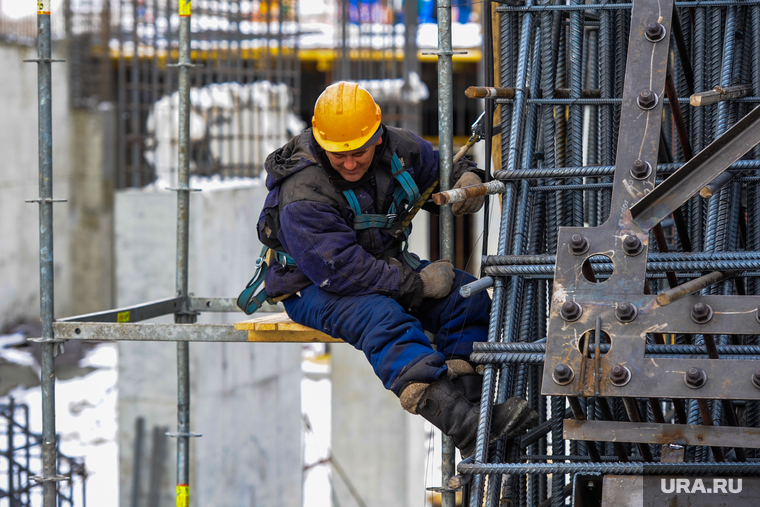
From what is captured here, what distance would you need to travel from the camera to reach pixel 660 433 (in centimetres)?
245

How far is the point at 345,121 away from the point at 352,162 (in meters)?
0.17

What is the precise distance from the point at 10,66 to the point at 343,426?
7871 mm

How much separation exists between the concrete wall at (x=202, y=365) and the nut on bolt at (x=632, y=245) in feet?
18.0

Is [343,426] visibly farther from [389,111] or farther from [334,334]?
[334,334]

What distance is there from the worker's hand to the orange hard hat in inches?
23.9

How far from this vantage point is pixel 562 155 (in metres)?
4.09

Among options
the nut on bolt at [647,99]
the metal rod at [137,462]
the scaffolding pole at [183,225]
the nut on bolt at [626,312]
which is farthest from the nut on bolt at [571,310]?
the metal rod at [137,462]

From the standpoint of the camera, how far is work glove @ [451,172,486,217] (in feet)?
11.8

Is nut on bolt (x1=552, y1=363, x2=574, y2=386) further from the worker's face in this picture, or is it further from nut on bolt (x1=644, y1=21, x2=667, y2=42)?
the worker's face

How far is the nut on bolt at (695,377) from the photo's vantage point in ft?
7.53

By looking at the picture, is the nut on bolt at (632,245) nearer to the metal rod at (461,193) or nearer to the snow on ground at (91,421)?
the metal rod at (461,193)

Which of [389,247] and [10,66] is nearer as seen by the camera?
[389,247]

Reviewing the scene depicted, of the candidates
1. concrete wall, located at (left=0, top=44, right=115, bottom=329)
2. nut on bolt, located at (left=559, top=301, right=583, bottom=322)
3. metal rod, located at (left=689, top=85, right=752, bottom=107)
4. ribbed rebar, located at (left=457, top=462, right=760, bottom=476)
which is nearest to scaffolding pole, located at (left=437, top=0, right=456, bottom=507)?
ribbed rebar, located at (left=457, top=462, right=760, bottom=476)

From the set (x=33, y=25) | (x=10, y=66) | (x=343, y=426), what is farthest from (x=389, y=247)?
(x=33, y=25)
